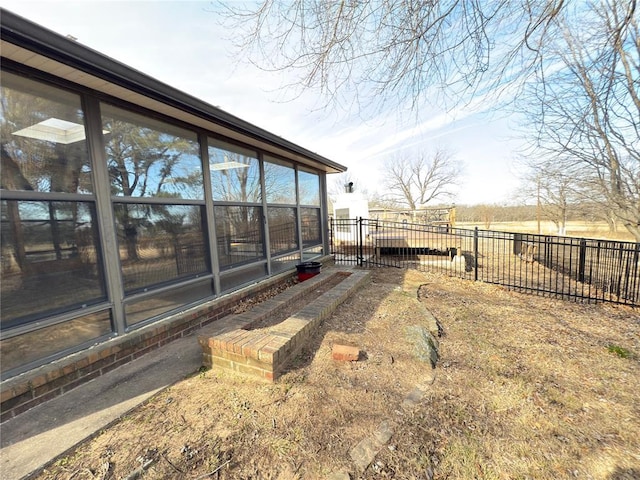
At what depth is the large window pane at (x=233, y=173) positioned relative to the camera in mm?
3865

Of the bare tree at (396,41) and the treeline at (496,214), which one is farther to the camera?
the treeline at (496,214)

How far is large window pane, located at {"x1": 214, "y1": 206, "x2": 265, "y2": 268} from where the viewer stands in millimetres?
3910

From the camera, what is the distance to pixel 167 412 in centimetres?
196

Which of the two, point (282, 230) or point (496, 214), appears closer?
point (282, 230)

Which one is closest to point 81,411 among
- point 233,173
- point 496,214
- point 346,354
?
point 346,354

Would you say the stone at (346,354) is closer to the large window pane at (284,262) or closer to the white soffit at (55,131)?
the large window pane at (284,262)

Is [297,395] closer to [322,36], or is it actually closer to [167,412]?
[167,412]

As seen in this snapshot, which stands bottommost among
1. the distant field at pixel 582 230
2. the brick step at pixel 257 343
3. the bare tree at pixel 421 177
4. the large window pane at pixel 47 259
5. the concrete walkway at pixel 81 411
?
the distant field at pixel 582 230

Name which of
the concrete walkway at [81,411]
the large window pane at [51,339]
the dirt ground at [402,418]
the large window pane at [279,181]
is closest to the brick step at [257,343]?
the dirt ground at [402,418]

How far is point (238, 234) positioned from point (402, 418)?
3.35 metres

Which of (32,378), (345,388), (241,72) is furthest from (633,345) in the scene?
(32,378)

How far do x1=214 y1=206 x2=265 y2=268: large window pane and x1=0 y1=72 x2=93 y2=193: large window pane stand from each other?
5.40 feet

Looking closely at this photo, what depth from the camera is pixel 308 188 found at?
21.5 feet

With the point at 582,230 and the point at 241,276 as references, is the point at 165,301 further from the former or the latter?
the point at 582,230
